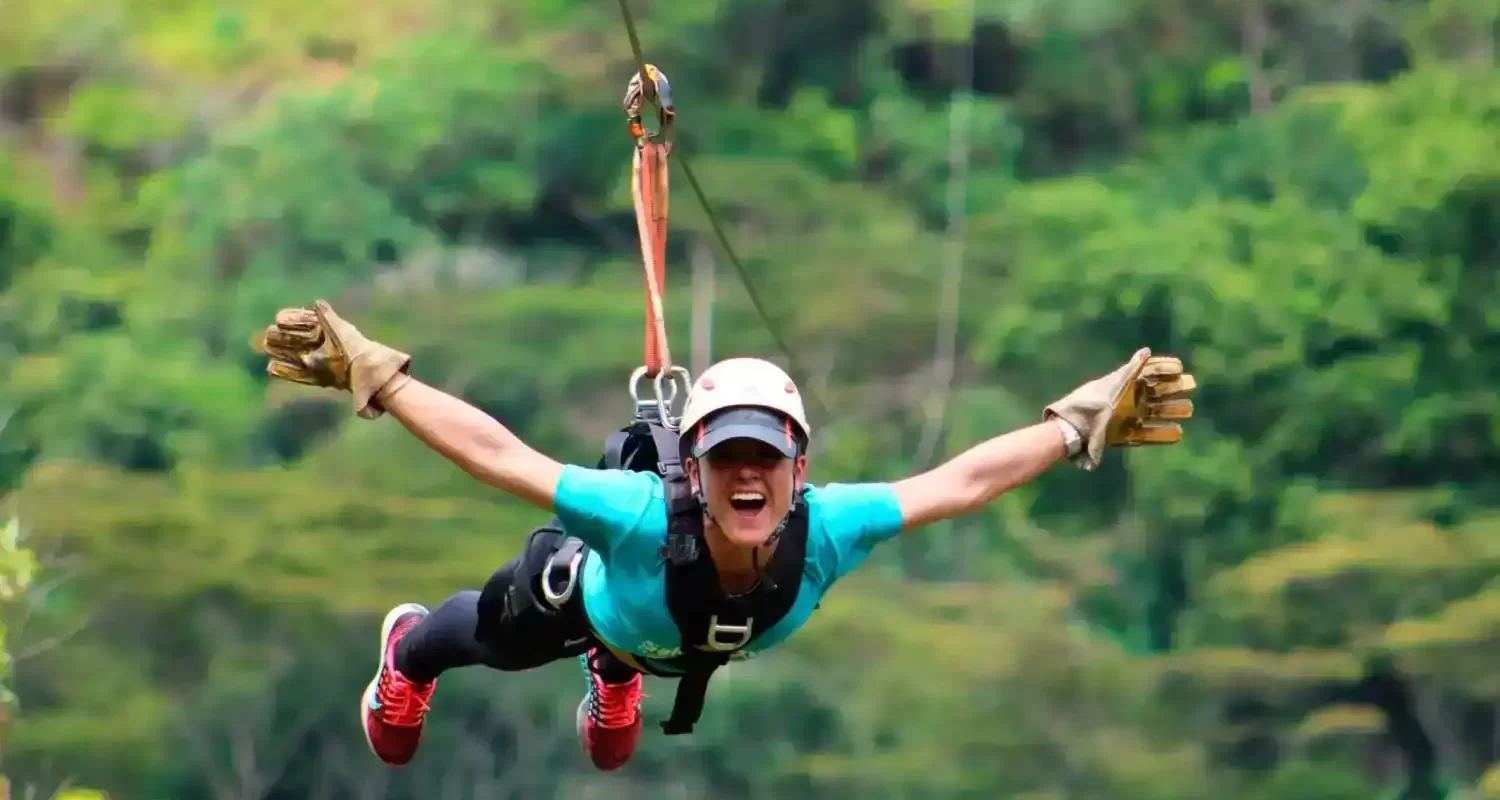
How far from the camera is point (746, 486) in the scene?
3033 mm

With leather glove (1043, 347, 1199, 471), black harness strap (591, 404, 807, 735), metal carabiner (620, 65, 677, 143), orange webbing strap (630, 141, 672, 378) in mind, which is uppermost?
metal carabiner (620, 65, 677, 143)

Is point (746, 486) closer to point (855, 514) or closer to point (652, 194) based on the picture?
point (855, 514)

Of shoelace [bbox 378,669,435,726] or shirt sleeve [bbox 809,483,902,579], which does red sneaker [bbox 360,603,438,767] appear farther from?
shirt sleeve [bbox 809,483,902,579]

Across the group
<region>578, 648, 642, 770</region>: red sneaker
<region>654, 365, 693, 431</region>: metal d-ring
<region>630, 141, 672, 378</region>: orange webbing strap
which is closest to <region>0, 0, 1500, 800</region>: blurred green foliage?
<region>578, 648, 642, 770</region>: red sneaker

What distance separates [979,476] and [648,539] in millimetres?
483

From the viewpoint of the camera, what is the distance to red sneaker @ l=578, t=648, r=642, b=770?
4254 mm

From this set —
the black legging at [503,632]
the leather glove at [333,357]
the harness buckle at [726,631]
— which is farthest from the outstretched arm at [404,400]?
the black legging at [503,632]

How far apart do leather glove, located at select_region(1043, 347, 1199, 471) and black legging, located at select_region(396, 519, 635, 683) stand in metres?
0.84

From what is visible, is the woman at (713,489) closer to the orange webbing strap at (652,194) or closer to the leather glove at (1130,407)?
the leather glove at (1130,407)

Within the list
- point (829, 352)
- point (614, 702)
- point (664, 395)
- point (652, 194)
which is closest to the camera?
point (664, 395)

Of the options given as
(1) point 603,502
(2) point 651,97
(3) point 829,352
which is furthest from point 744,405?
(3) point 829,352

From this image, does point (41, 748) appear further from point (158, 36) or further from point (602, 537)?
point (602, 537)

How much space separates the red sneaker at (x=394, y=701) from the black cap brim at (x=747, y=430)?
1291mm

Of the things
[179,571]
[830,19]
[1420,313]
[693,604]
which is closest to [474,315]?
[179,571]
